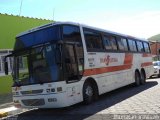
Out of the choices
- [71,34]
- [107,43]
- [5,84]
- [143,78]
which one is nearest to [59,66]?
[71,34]

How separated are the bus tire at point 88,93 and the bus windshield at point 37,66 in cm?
178

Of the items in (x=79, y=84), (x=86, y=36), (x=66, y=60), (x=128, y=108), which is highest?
(x=86, y=36)

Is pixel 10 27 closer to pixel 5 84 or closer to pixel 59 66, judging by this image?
pixel 5 84

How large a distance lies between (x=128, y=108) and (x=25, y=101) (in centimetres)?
368

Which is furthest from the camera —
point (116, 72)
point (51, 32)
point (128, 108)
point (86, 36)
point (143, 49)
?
point (143, 49)

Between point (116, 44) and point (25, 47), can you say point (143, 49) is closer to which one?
point (116, 44)

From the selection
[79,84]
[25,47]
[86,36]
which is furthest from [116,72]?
[25,47]

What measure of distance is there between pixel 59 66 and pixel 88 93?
2.30m

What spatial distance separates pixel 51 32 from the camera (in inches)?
472

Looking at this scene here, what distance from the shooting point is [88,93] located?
13.1 meters

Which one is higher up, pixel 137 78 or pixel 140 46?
pixel 140 46

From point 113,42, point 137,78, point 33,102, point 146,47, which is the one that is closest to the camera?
point 33,102

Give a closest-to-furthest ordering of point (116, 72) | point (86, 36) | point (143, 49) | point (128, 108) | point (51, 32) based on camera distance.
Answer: point (128, 108) → point (51, 32) → point (86, 36) → point (116, 72) → point (143, 49)

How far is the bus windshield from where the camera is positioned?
11492 millimetres
